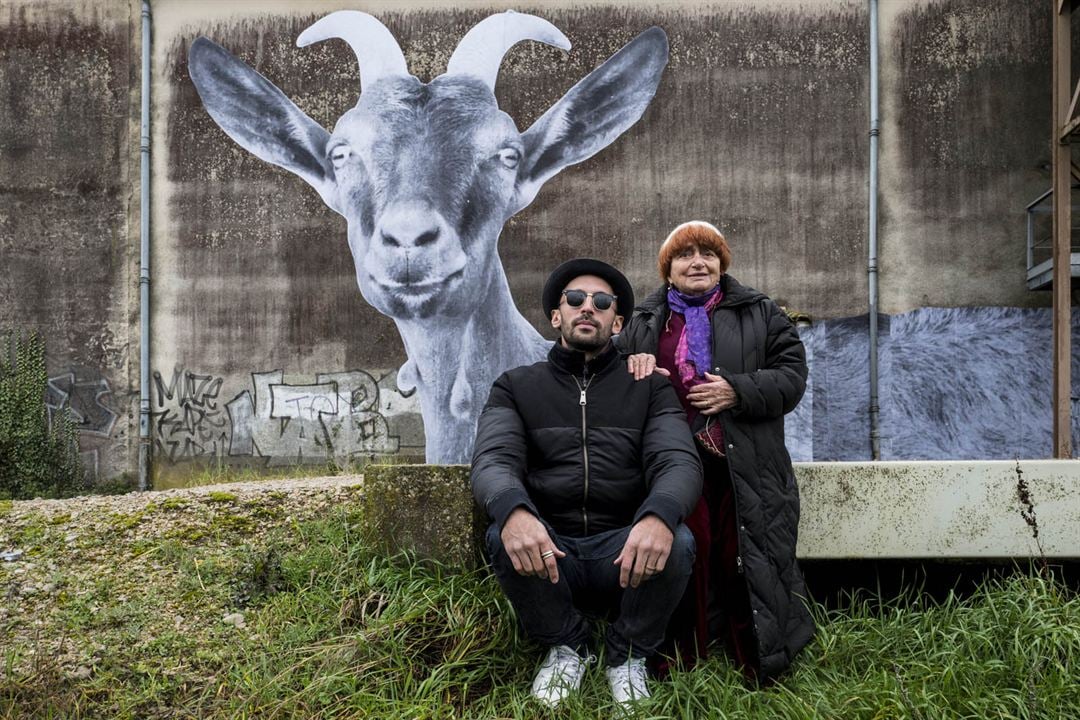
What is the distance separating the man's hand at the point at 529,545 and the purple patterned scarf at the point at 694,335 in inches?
37.0

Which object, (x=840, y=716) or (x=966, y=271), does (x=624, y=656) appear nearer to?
(x=840, y=716)

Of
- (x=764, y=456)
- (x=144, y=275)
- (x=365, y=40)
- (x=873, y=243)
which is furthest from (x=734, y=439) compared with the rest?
(x=144, y=275)

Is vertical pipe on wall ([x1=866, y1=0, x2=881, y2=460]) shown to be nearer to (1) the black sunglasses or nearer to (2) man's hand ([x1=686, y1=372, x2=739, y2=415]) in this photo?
(2) man's hand ([x1=686, y1=372, x2=739, y2=415])

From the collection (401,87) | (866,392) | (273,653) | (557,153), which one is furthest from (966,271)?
(273,653)

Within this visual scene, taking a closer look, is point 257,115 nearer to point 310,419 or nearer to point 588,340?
point 310,419

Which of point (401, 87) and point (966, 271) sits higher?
point (401, 87)

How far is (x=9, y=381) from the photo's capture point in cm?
1145

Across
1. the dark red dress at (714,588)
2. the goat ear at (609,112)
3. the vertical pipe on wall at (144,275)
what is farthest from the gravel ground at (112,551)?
the goat ear at (609,112)

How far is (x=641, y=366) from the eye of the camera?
352cm

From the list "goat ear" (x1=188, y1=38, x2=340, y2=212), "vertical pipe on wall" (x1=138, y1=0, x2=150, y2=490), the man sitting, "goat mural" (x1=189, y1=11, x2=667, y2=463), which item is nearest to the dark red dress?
the man sitting

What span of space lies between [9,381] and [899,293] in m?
11.1

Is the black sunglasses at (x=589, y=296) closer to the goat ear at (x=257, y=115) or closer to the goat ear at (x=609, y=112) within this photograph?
the goat ear at (x=609, y=112)

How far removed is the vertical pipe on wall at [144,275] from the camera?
11562mm

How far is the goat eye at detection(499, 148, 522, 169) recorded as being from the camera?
11.5 meters
